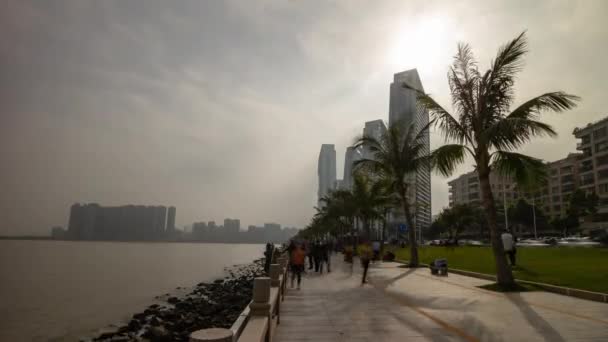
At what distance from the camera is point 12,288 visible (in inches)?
1158

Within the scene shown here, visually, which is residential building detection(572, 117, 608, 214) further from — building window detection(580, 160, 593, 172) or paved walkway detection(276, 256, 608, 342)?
paved walkway detection(276, 256, 608, 342)

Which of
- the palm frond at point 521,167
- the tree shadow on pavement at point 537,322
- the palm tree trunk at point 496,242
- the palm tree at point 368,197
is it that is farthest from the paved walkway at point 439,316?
Result: the palm tree at point 368,197

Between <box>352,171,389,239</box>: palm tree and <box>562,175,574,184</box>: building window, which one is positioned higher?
<box>562,175,574,184</box>: building window

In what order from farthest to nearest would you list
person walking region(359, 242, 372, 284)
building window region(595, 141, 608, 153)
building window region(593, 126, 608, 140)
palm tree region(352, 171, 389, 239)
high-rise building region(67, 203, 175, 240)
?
high-rise building region(67, 203, 175, 240), building window region(593, 126, 608, 140), building window region(595, 141, 608, 153), palm tree region(352, 171, 389, 239), person walking region(359, 242, 372, 284)

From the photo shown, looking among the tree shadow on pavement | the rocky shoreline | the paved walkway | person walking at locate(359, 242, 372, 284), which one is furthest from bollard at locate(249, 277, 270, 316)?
person walking at locate(359, 242, 372, 284)

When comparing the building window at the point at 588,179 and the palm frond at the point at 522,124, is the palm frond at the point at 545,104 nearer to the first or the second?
the palm frond at the point at 522,124

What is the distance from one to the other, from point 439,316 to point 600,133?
7361 centimetres

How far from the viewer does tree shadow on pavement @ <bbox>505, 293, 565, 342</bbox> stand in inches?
262

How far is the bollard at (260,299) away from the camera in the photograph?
5965 mm

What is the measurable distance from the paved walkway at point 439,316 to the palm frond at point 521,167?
145 inches

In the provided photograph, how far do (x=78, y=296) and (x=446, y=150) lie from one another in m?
24.5

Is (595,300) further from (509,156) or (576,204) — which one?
(576,204)

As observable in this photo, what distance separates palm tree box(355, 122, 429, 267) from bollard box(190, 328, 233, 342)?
811 inches

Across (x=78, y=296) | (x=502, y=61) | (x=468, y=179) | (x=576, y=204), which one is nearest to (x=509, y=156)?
(x=502, y=61)
